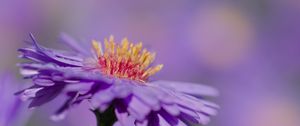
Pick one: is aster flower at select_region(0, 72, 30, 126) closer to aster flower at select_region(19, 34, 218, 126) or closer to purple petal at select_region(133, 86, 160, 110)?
aster flower at select_region(19, 34, 218, 126)

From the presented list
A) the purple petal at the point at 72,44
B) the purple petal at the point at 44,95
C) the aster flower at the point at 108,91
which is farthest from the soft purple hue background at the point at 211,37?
the purple petal at the point at 44,95

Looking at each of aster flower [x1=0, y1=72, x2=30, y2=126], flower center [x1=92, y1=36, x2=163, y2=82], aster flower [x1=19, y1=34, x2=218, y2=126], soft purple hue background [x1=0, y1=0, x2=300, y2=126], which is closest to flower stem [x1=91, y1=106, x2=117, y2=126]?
aster flower [x1=19, y1=34, x2=218, y2=126]

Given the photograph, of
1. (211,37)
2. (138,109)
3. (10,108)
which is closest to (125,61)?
(10,108)

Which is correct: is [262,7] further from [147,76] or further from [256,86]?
[147,76]

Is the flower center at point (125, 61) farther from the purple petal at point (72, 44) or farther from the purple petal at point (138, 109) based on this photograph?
the purple petal at point (138, 109)

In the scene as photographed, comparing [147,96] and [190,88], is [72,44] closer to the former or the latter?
[190,88]

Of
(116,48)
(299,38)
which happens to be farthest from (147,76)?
(299,38)
